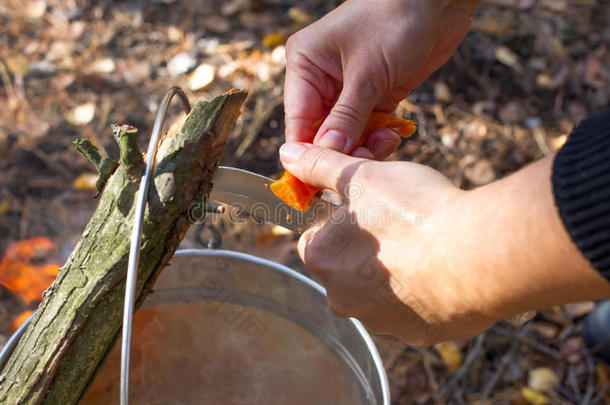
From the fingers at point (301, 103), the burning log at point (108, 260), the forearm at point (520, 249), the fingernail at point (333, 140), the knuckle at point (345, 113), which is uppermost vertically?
the fingers at point (301, 103)

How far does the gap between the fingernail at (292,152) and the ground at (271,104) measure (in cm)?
91

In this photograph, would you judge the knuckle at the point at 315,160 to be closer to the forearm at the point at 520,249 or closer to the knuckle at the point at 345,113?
the knuckle at the point at 345,113

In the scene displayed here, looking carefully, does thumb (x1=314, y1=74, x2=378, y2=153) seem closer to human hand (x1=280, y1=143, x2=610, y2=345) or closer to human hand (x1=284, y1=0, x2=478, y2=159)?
human hand (x1=284, y1=0, x2=478, y2=159)

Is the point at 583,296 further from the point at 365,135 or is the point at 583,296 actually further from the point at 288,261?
the point at 288,261

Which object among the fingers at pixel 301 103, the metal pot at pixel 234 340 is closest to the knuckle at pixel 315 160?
the fingers at pixel 301 103

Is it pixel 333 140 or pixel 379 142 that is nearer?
pixel 333 140

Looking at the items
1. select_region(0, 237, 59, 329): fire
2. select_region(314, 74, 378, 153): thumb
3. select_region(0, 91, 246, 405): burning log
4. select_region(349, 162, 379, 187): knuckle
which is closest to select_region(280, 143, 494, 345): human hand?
select_region(349, 162, 379, 187): knuckle

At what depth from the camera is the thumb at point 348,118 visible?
3.70ft

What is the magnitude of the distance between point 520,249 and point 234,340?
0.82 meters

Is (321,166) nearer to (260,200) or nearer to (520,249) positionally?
(260,200)

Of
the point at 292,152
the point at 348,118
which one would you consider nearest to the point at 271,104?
the point at 348,118

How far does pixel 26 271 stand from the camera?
70.6 inches

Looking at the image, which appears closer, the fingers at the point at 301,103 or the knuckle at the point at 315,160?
the knuckle at the point at 315,160

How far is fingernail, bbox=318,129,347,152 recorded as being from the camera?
1118 millimetres
